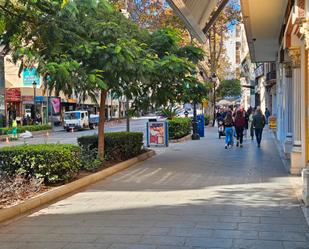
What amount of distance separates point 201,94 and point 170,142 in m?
8.40

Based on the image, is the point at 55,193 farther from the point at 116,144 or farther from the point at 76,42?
the point at 116,144

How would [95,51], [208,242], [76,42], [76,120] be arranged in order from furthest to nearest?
[76,120] → [95,51] → [76,42] → [208,242]

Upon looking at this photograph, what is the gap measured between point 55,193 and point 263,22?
31.5 ft

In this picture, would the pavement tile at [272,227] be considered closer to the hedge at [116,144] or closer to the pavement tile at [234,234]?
the pavement tile at [234,234]

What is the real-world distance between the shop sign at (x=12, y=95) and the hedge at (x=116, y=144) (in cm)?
3318

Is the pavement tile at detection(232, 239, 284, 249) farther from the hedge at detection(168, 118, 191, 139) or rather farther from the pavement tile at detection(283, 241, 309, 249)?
the hedge at detection(168, 118, 191, 139)

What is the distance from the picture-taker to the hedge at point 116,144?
49.7 feet

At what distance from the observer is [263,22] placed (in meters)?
16.3

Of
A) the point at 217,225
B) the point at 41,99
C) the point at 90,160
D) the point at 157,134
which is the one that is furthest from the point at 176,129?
the point at 41,99

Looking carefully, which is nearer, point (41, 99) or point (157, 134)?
point (157, 134)

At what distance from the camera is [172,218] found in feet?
25.4

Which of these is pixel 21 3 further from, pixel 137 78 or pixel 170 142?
pixel 170 142

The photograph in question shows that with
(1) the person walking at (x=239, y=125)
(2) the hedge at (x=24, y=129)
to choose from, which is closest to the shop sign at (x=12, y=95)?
(2) the hedge at (x=24, y=129)

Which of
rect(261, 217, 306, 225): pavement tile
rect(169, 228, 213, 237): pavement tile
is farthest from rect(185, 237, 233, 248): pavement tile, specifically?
rect(261, 217, 306, 225): pavement tile
